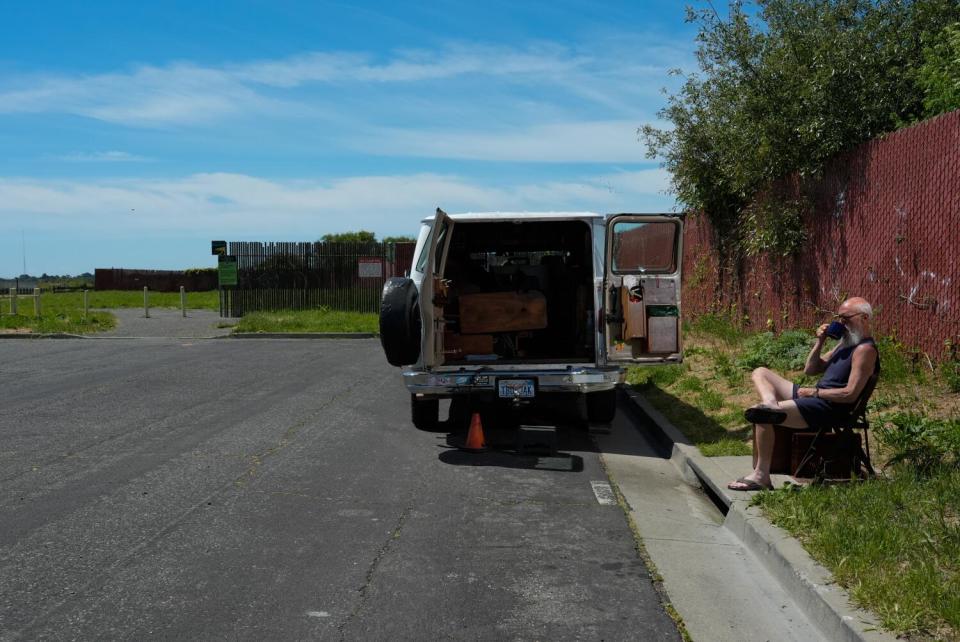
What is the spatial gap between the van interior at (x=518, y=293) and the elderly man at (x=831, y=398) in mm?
3281

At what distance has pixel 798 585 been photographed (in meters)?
4.73

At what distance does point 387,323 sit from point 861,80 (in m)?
7.58

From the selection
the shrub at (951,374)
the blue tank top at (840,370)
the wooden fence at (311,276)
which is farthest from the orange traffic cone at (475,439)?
the wooden fence at (311,276)

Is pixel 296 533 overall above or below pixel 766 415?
below

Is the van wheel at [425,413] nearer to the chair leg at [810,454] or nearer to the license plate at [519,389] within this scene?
the license plate at [519,389]

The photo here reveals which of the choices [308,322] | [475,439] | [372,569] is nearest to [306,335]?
[308,322]

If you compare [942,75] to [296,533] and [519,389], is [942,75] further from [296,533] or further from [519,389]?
[296,533]

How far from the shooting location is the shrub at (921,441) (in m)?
6.49

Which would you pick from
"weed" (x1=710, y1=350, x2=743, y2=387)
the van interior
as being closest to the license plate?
the van interior

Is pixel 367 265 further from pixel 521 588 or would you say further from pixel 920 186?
pixel 521 588

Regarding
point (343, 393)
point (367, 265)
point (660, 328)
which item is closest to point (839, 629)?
point (660, 328)

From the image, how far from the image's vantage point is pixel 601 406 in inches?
389

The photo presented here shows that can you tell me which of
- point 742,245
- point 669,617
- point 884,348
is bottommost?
point 669,617

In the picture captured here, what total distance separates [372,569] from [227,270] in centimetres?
2363
